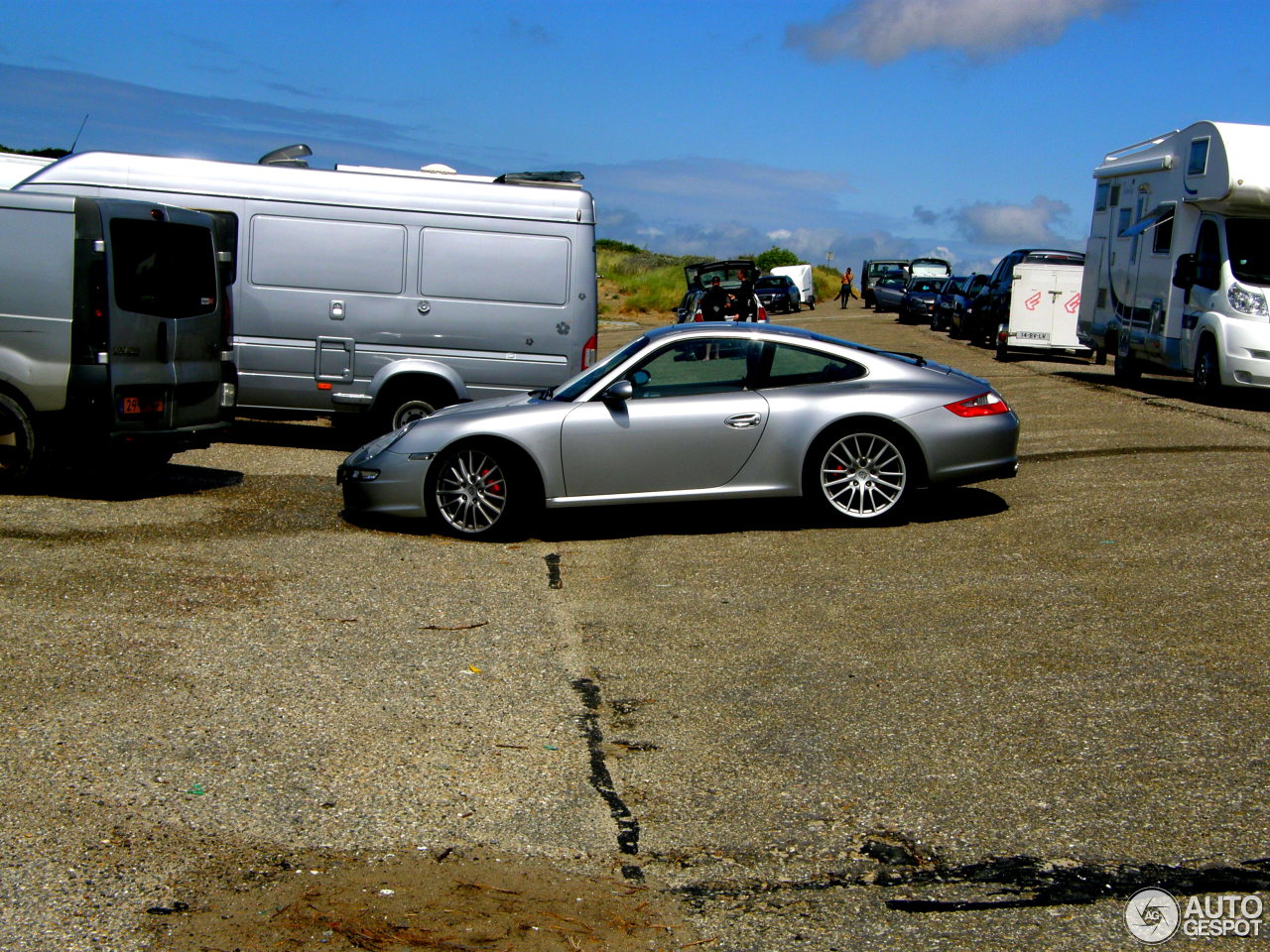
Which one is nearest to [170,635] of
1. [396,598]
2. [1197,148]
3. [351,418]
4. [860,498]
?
[396,598]

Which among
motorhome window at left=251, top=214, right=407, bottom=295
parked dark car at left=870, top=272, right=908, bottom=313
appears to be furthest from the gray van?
parked dark car at left=870, top=272, right=908, bottom=313

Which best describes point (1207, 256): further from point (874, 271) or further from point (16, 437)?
point (874, 271)

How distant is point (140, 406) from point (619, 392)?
3.93 metres

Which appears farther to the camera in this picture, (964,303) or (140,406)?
(964,303)

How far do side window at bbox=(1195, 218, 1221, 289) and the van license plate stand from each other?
12.2 meters

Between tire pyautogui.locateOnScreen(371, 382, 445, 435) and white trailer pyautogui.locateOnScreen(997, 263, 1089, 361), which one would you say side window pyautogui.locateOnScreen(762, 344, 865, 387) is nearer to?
tire pyautogui.locateOnScreen(371, 382, 445, 435)

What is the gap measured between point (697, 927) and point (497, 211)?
1005 centimetres

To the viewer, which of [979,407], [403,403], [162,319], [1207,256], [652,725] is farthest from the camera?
[1207,256]

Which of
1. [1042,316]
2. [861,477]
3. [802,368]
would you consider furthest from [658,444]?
[1042,316]

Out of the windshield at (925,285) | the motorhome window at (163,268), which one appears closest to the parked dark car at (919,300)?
the windshield at (925,285)

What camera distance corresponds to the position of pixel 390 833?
4.35 meters

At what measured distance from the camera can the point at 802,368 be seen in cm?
948

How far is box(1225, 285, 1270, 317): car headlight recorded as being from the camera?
1557cm

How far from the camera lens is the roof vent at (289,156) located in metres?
13.8
